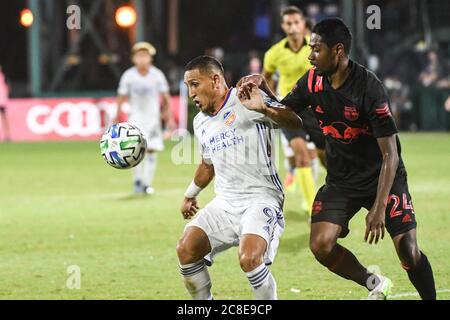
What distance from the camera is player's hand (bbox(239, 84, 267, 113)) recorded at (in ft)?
22.2

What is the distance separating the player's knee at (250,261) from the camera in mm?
6492

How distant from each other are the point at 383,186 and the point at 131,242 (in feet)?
15.3

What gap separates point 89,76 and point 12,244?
2378 cm

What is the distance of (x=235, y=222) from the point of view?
6.97m

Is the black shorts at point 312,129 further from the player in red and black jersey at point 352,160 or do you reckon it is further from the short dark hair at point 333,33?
the short dark hair at point 333,33

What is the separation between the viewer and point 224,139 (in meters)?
7.11

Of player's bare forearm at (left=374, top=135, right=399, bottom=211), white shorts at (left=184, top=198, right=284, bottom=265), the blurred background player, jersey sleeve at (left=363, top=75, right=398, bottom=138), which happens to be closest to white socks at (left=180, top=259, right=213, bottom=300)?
white shorts at (left=184, top=198, right=284, bottom=265)

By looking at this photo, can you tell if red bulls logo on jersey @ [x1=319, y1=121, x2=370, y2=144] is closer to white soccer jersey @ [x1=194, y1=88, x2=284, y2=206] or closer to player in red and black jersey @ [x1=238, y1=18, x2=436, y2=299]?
player in red and black jersey @ [x1=238, y1=18, x2=436, y2=299]

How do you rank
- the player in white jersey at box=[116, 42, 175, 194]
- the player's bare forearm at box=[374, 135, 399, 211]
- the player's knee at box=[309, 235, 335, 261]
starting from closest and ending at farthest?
1. the player's bare forearm at box=[374, 135, 399, 211]
2. the player's knee at box=[309, 235, 335, 261]
3. the player in white jersey at box=[116, 42, 175, 194]

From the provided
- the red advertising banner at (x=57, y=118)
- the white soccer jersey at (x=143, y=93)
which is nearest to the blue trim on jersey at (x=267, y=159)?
the white soccer jersey at (x=143, y=93)

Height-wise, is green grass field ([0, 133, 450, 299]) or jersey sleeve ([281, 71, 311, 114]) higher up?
jersey sleeve ([281, 71, 311, 114])

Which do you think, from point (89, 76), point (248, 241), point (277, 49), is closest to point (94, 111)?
point (89, 76)

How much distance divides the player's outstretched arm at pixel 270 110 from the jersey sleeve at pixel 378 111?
0.54m

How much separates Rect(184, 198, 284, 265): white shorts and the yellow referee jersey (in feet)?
17.8
